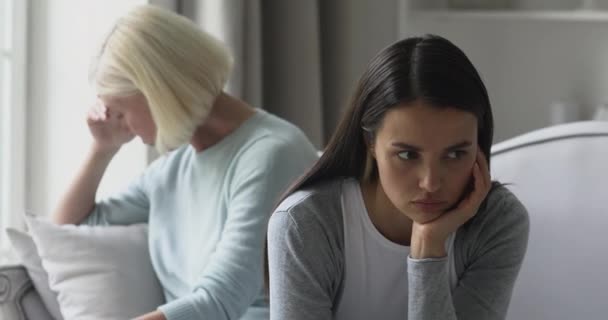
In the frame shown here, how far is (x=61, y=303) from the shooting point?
6.32 ft

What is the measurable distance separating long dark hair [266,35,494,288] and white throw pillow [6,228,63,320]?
812mm

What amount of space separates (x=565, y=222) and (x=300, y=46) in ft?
3.77

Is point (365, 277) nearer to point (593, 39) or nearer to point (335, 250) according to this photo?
point (335, 250)

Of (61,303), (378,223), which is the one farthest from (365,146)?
(61,303)

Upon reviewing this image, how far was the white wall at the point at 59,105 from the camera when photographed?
2.41 m

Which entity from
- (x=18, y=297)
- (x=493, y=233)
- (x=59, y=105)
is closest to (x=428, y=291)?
(x=493, y=233)

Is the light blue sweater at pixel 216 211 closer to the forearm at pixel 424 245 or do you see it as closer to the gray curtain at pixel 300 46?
the forearm at pixel 424 245

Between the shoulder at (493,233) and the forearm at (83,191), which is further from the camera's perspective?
the forearm at (83,191)

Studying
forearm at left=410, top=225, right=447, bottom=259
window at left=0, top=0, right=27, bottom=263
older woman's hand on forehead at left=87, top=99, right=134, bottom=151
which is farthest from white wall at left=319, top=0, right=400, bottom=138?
forearm at left=410, top=225, right=447, bottom=259

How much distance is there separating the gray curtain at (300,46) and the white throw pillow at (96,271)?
2.13 ft

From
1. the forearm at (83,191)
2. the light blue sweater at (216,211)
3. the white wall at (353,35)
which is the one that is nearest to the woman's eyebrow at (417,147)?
the light blue sweater at (216,211)

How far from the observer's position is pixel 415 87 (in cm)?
129

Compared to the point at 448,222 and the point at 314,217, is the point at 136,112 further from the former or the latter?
the point at 448,222

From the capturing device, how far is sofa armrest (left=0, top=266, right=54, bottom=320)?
189 centimetres
